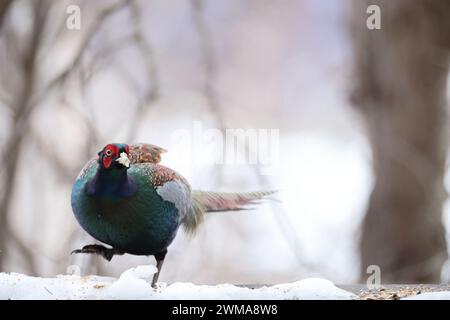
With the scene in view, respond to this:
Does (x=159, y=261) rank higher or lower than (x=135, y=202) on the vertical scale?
lower

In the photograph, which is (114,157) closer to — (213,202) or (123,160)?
(123,160)

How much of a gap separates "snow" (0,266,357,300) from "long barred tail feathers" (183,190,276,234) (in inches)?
5.0

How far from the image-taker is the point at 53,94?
1.38 meters

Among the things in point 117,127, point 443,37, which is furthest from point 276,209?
point 443,37

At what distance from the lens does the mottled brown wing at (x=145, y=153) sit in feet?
4.23

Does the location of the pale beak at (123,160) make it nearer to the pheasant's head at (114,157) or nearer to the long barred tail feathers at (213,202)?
the pheasant's head at (114,157)

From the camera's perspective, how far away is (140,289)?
120 centimetres

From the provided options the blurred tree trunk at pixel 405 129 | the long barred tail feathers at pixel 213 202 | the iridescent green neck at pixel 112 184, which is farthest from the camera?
the blurred tree trunk at pixel 405 129

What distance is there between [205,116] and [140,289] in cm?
40

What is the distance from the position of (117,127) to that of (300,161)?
0.41 meters

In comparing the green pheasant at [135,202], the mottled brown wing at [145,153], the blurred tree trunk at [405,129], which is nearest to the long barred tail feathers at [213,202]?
the green pheasant at [135,202]

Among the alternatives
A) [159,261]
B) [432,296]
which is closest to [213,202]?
[159,261]

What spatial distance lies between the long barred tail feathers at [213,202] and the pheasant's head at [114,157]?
0.18m

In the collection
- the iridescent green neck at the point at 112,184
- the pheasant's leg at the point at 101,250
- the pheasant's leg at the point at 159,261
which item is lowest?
the pheasant's leg at the point at 159,261
